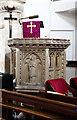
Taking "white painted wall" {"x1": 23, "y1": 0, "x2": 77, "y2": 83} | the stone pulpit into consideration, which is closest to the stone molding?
the stone pulpit

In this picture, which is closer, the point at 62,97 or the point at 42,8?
the point at 62,97

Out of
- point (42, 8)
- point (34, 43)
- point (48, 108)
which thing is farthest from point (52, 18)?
point (48, 108)

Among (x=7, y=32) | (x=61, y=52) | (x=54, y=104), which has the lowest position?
(x=54, y=104)

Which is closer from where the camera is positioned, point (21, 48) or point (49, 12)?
point (21, 48)

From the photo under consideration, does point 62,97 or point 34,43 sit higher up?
point 34,43

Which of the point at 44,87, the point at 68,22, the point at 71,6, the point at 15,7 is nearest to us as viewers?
the point at 44,87

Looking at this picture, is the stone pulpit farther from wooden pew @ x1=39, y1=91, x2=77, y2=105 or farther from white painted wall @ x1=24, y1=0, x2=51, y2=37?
white painted wall @ x1=24, y1=0, x2=51, y2=37

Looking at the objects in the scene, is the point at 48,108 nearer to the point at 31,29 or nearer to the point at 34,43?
the point at 34,43

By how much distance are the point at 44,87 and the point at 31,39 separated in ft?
3.88

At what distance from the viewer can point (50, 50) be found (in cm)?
552

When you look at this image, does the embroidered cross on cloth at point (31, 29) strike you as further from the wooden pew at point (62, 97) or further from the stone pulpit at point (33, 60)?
the wooden pew at point (62, 97)

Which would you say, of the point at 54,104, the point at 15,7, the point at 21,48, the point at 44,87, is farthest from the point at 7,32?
the point at 54,104

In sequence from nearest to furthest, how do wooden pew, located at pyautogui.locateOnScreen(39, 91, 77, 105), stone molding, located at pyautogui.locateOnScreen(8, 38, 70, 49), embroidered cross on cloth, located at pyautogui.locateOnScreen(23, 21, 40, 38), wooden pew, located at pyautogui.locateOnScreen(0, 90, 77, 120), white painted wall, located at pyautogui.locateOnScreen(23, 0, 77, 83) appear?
wooden pew, located at pyautogui.locateOnScreen(0, 90, 77, 120)
wooden pew, located at pyautogui.locateOnScreen(39, 91, 77, 105)
stone molding, located at pyautogui.locateOnScreen(8, 38, 70, 49)
embroidered cross on cloth, located at pyautogui.locateOnScreen(23, 21, 40, 38)
white painted wall, located at pyautogui.locateOnScreen(23, 0, 77, 83)

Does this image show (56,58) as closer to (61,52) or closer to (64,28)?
(61,52)
